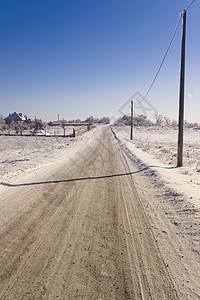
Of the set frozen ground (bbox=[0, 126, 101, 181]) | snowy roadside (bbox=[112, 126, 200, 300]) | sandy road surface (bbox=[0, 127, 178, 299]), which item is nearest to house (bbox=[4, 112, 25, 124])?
frozen ground (bbox=[0, 126, 101, 181])

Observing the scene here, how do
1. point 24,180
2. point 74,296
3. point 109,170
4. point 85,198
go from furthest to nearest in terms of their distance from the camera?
1. point 109,170
2. point 24,180
3. point 85,198
4. point 74,296

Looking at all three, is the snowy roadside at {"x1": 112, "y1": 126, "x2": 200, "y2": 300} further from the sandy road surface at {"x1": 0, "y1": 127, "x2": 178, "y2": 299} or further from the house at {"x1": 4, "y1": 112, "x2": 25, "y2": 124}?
the house at {"x1": 4, "y1": 112, "x2": 25, "y2": 124}

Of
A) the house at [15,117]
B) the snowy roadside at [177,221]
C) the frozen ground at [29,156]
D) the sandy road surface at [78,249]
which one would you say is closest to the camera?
the sandy road surface at [78,249]

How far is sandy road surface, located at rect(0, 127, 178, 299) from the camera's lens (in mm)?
2023

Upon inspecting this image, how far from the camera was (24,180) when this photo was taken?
613 centimetres

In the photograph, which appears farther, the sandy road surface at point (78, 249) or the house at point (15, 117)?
the house at point (15, 117)

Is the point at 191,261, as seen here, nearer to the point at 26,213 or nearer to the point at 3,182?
the point at 26,213

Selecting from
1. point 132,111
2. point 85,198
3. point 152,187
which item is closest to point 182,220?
point 152,187

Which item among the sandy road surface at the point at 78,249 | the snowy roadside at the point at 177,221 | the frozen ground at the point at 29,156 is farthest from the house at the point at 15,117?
the snowy roadside at the point at 177,221

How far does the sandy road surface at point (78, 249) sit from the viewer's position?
202cm

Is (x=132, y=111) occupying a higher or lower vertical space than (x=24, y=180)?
higher

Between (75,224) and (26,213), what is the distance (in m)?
1.25

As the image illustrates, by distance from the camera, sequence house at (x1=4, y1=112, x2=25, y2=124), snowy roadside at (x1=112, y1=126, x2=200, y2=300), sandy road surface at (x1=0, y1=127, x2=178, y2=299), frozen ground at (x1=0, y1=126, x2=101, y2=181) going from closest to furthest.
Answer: sandy road surface at (x1=0, y1=127, x2=178, y2=299), snowy roadside at (x1=112, y1=126, x2=200, y2=300), frozen ground at (x1=0, y1=126, x2=101, y2=181), house at (x1=4, y1=112, x2=25, y2=124)

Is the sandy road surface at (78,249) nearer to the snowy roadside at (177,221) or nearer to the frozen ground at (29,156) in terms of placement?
the snowy roadside at (177,221)
